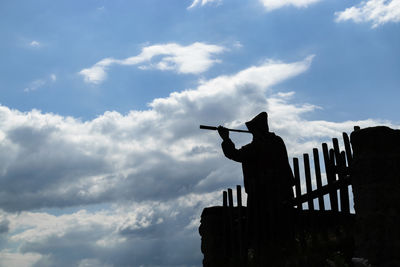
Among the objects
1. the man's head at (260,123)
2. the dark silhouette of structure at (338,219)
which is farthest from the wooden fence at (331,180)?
the man's head at (260,123)

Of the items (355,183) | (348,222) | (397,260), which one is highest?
(355,183)

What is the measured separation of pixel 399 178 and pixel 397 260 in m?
0.85

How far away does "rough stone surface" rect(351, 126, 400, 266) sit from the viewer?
4551 millimetres

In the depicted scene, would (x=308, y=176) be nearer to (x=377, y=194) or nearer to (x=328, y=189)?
(x=328, y=189)

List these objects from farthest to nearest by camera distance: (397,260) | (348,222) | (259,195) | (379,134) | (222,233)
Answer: (222,233), (259,195), (348,222), (379,134), (397,260)

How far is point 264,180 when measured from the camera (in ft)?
25.0

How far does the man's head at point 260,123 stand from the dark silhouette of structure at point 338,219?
584mm

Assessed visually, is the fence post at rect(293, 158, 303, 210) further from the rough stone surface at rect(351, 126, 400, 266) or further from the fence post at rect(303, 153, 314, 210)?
the rough stone surface at rect(351, 126, 400, 266)

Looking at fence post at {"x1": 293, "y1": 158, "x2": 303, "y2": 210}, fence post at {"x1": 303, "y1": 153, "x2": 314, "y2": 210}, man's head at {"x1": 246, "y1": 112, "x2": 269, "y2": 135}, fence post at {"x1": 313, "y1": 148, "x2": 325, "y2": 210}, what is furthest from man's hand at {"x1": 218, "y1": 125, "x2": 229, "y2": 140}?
fence post at {"x1": 313, "y1": 148, "x2": 325, "y2": 210}

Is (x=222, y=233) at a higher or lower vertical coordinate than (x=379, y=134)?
lower

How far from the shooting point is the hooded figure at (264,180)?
6.88 metres

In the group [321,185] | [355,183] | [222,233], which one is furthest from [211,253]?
[355,183]

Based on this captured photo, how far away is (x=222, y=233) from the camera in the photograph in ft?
27.8

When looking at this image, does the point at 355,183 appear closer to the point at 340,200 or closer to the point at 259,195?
the point at 340,200
